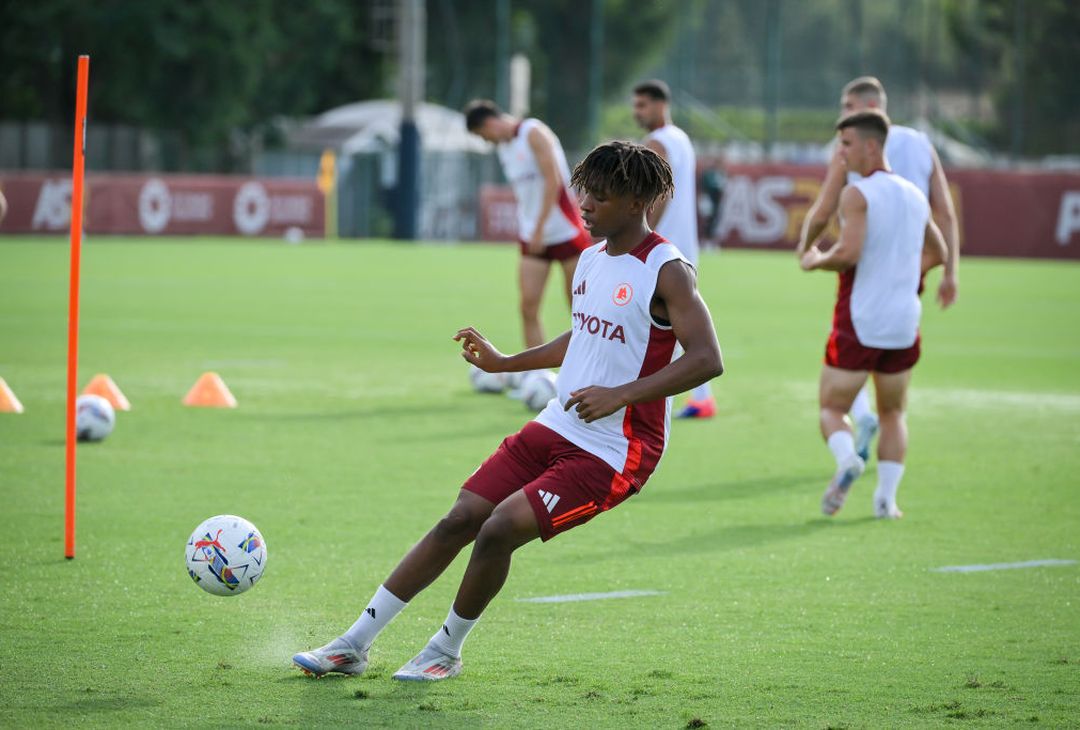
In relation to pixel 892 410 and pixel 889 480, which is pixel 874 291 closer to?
pixel 892 410

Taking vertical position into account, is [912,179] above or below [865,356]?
above

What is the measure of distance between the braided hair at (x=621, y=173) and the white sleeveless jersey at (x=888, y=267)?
3.48 meters

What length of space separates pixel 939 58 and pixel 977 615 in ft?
139

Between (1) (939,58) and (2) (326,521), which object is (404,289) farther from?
(1) (939,58)

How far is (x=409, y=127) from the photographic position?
146ft

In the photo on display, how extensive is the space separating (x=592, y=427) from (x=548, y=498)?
33 centimetres

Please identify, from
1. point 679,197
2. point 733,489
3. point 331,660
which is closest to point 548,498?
point 331,660

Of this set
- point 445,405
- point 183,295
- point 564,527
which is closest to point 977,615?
point 564,527

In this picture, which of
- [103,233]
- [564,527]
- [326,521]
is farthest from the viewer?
[103,233]

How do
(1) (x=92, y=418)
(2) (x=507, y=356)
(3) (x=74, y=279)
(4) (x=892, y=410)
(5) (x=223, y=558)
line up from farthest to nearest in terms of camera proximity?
(1) (x=92, y=418) < (4) (x=892, y=410) < (3) (x=74, y=279) < (5) (x=223, y=558) < (2) (x=507, y=356)

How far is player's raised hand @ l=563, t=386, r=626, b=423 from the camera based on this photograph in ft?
17.1

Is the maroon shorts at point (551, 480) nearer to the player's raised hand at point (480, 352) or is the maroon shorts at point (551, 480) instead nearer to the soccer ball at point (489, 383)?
the player's raised hand at point (480, 352)

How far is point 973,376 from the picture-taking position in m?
15.9

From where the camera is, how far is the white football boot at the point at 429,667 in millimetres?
5531
